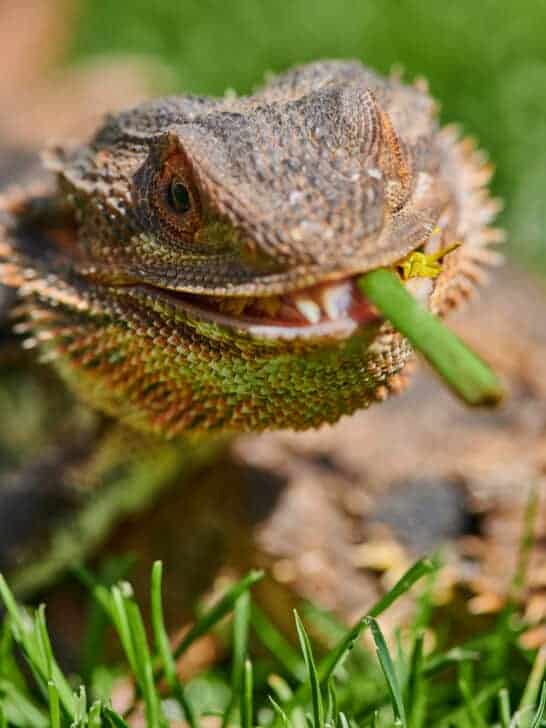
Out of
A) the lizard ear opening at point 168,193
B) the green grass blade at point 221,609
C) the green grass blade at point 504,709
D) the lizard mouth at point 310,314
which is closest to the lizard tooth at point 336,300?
the lizard mouth at point 310,314

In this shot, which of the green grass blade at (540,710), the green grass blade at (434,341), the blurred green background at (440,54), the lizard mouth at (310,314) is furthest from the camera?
the blurred green background at (440,54)

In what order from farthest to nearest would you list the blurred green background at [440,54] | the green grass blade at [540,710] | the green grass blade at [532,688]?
the blurred green background at [440,54], the green grass blade at [532,688], the green grass blade at [540,710]

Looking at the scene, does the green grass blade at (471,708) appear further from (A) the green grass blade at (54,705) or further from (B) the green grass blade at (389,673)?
(A) the green grass blade at (54,705)

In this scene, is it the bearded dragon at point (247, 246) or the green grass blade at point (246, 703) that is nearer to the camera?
the bearded dragon at point (247, 246)

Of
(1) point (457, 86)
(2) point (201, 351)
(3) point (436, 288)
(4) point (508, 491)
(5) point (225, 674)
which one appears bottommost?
(5) point (225, 674)

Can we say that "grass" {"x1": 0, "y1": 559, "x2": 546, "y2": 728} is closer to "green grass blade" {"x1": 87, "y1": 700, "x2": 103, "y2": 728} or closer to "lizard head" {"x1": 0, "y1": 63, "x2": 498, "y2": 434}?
"green grass blade" {"x1": 87, "y1": 700, "x2": 103, "y2": 728}

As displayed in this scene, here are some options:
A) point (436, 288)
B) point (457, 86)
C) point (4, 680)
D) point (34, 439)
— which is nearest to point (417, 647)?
point (436, 288)

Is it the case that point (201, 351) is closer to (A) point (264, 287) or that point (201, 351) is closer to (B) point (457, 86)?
(A) point (264, 287)
